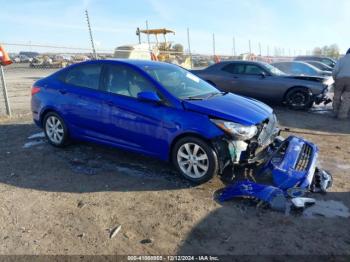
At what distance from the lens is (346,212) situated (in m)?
4.23

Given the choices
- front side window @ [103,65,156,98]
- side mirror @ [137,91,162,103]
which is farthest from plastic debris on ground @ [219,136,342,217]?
front side window @ [103,65,156,98]

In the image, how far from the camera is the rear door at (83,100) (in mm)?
5770

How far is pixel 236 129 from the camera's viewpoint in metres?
4.74

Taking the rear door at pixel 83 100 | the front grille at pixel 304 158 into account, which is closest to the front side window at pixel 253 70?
the front grille at pixel 304 158

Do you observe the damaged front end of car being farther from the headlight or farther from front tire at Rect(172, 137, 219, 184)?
front tire at Rect(172, 137, 219, 184)

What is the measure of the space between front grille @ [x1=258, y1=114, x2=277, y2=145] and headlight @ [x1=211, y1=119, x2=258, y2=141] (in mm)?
281

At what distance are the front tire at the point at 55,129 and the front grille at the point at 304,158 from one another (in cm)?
381

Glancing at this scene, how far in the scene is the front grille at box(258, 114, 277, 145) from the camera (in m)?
5.05

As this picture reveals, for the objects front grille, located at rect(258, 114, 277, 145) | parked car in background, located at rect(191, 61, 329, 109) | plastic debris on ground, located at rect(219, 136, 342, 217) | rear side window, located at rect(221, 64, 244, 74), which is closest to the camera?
plastic debris on ground, located at rect(219, 136, 342, 217)

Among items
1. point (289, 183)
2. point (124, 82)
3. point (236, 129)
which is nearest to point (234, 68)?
point (124, 82)

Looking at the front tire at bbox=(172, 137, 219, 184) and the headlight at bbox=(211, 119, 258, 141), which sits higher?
the headlight at bbox=(211, 119, 258, 141)

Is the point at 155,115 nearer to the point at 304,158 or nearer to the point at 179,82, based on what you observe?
the point at 179,82

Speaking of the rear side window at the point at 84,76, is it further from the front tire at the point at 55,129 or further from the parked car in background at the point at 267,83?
the parked car in background at the point at 267,83

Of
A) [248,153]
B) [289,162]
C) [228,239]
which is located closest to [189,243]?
[228,239]
